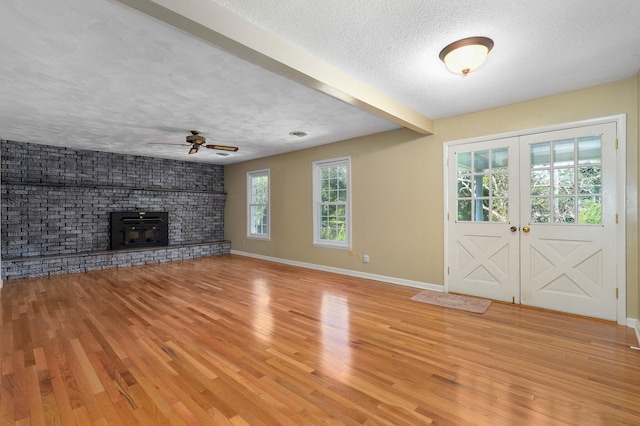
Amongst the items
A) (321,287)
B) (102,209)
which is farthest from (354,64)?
(102,209)

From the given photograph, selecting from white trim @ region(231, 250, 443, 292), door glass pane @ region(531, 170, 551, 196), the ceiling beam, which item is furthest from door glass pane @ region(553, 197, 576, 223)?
the ceiling beam

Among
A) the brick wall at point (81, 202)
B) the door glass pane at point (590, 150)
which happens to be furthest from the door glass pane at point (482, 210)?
the brick wall at point (81, 202)

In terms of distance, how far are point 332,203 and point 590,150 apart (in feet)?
12.5

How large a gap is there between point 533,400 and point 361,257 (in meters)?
3.51

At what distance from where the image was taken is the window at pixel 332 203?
5.61m

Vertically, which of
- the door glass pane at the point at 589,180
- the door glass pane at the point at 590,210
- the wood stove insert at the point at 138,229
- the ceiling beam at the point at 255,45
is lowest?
the wood stove insert at the point at 138,229

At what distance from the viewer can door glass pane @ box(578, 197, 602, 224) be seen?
3.24 meters

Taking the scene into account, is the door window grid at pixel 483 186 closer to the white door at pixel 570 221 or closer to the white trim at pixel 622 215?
the white door at pixel 570 221

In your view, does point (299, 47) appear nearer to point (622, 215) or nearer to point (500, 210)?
point (500, 210)

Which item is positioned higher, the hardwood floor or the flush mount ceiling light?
the flush mount ceiling light

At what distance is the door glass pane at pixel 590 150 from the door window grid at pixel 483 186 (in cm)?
71

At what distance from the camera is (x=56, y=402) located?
1.86 metres

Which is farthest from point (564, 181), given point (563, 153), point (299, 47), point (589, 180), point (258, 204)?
point (258, 204)

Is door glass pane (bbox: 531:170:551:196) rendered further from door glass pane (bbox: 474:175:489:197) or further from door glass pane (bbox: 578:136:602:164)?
door glass pane (bbox: 474:175:489:197)
